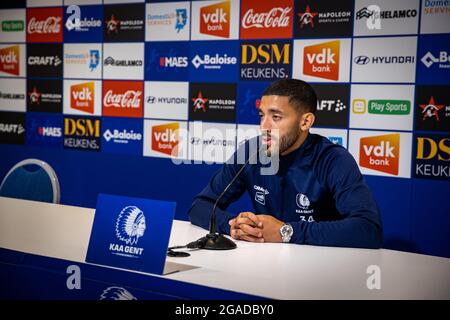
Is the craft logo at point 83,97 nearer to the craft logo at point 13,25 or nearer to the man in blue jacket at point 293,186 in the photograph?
the craft logo at point 13,25

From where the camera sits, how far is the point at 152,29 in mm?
4051

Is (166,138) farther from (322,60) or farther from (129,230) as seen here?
(129,230)

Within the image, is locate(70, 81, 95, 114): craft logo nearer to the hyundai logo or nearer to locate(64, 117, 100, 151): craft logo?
locate(64, 117, 100, 151): craft logo

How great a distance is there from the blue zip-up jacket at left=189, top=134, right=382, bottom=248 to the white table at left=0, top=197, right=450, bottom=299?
52 mm

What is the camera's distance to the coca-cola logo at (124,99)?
4.13m

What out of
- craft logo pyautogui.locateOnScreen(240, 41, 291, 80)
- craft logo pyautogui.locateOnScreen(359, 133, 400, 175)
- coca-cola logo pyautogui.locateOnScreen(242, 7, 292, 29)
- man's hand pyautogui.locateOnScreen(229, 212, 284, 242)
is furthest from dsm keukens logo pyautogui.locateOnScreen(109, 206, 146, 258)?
coca-cola logo pyautogui.locateOnScreen(242, 7, 292, 29)

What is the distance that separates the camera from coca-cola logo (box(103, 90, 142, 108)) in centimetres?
413

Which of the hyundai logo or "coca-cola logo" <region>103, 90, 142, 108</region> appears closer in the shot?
the hyundai logo

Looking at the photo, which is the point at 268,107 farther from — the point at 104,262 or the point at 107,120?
the point at 107,120

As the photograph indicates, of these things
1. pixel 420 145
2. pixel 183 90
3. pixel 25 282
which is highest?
pixel 183 90

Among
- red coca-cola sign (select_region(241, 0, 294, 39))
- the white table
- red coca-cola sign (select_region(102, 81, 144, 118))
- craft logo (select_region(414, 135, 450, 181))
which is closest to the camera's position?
the white table

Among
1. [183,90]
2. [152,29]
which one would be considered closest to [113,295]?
[183,90]

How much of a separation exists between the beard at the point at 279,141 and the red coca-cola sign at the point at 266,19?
1.52 meters
